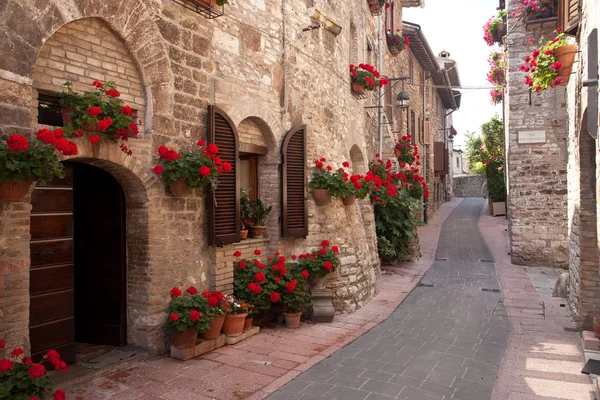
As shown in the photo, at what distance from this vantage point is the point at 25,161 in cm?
372

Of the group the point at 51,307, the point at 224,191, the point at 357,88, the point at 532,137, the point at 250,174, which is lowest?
the point at 51,307

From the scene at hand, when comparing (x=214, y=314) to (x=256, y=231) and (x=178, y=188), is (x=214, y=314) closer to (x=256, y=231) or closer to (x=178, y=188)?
(x=178, y=188)

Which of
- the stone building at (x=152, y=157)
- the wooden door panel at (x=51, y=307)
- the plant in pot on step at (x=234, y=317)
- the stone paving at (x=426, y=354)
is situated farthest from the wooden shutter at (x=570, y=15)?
the wooden door panel at (x=51, y=307)

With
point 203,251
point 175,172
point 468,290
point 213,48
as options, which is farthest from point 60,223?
point 468,290

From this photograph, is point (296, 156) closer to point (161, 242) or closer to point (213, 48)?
point (213, 48)

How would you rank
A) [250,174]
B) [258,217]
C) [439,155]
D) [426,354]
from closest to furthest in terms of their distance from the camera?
1. [426,354]
2. [258,217]
3. [250,174]
4. [439,155]

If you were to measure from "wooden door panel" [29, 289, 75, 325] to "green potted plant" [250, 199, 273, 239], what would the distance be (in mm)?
2996

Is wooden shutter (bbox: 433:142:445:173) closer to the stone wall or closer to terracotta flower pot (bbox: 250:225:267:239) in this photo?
the stone wall

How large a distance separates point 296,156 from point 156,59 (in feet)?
10.0

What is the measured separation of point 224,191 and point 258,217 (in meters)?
1.17

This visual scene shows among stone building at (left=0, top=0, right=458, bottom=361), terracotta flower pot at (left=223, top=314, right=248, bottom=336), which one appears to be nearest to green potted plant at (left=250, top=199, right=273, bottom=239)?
stone building at (left=0, top=0, right=458, bottom=361)

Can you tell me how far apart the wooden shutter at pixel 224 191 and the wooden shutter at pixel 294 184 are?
117cm

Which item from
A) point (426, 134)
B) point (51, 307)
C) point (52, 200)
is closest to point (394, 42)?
point (426, 134)

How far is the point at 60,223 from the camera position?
495 cm
